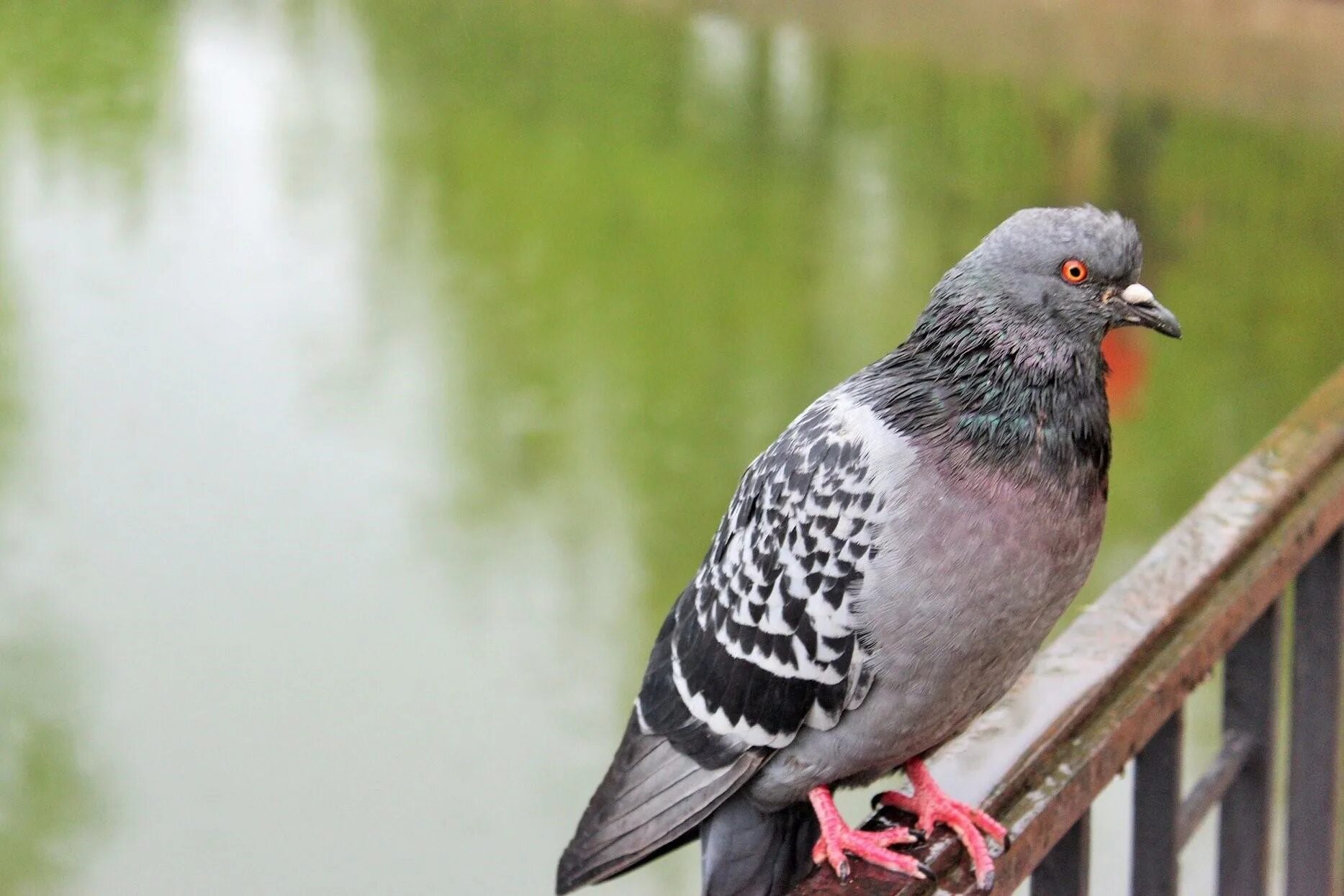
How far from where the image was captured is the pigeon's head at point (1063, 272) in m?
1.67

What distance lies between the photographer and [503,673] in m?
6.34

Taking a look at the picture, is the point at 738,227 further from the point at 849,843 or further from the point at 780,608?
the point at 849,843

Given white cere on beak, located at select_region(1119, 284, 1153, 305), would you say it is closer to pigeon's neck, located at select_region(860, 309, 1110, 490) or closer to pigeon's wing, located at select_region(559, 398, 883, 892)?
pigeon's neck, located at select_region(860, 309, 1110, 490)

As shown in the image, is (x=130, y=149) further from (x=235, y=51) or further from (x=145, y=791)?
(x=145, y=791)

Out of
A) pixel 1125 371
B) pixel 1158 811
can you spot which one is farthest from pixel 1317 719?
pixel 1125 371

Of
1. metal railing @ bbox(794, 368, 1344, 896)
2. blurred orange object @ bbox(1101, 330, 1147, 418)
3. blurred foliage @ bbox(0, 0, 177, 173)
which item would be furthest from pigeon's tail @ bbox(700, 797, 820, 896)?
blurred foliage @ bbox(0, 0, 177, 173)

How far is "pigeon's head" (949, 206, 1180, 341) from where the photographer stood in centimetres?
167

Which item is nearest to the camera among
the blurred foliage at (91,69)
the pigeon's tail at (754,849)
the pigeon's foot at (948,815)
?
the pigeon's foot at (948,815)

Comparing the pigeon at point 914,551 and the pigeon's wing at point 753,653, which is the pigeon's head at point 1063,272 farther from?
the pigeon's wing at point 753,653

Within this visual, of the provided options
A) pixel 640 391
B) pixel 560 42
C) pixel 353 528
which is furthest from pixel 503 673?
pixel 560 42

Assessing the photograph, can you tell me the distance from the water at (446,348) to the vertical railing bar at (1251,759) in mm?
3743

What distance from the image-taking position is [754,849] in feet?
6.27

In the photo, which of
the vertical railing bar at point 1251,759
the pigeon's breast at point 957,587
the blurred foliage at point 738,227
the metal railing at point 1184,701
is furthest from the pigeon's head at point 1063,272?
the blurred foliage at point 738,227

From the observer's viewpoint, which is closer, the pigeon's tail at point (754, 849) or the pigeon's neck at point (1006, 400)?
the pigeon's neck at point (1006, 400)
